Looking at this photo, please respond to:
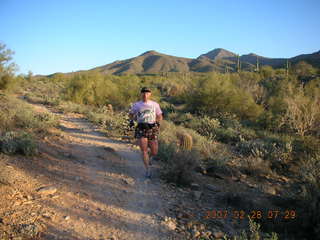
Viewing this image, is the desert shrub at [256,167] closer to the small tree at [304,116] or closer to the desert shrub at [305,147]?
the desert shrub at [305,147]

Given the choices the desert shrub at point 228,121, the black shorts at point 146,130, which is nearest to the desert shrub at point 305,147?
the desert shrub at point 228,121

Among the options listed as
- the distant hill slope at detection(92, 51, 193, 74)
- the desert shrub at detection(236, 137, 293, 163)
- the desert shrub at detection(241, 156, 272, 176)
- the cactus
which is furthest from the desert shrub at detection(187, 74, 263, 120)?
the distant hill slope at detection(92, 51, 193, 74)

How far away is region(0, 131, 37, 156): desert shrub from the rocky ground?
0.18 metres

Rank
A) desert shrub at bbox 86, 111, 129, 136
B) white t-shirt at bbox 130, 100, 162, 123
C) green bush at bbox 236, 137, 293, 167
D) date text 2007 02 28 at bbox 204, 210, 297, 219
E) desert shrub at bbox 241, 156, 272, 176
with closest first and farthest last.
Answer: date text 2007 02 28 at bbox 204, 210, 297, 219
white t-shirt at bbox 130, 100, 162, 123
desert shrub at bbox 241, 156, 272, 176
green bush at bbox 236, 137, 293, 167
desert shrub at bbox 86, 111, 129, 136

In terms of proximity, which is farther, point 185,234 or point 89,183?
point 89,183

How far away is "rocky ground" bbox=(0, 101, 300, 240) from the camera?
2.95 metres

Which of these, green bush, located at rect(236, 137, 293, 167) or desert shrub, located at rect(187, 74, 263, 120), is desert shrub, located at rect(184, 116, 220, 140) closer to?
green bush, located at rect(236, 137, 293, 167)

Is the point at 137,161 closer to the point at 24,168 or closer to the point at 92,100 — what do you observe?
the point at 24,168

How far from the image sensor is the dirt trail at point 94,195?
298cm

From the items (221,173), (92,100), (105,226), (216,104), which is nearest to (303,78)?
(216,104)

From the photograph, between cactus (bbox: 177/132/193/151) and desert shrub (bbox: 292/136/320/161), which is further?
cactus (bbox: 177/132/193/151)

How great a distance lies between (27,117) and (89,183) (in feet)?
14.3

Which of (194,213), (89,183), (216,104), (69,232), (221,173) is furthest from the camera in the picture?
(216,104)

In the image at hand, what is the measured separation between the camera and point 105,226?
3049mm
